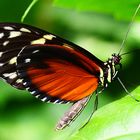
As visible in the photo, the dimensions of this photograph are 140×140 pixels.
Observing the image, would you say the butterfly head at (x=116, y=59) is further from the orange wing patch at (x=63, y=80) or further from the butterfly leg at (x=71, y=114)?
the butterfly leg at (x=71, y=114)

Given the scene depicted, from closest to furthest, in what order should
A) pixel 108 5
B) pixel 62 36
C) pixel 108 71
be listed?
pixel 108 5 < pixel 108 71 < pixel 62 36

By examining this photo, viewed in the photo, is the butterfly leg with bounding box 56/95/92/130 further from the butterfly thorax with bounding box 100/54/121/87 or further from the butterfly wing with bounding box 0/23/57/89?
the butterfly wing with bounding box 0/23/57/89

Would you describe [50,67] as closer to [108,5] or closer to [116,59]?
[116,59]

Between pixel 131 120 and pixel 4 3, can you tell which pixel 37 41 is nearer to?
pixel 131 120

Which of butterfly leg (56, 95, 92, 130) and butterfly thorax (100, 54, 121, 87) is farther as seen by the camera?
butterfly thorax (100, 54, 121, 87)

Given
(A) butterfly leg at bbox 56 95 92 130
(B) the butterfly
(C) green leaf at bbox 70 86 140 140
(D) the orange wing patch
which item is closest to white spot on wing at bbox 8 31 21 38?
(B) the butterfly

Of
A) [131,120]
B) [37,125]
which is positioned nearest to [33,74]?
[131,120]

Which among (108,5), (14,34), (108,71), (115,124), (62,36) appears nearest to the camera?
(115,124)

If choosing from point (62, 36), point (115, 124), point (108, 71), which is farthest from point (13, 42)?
point (62, 36)
